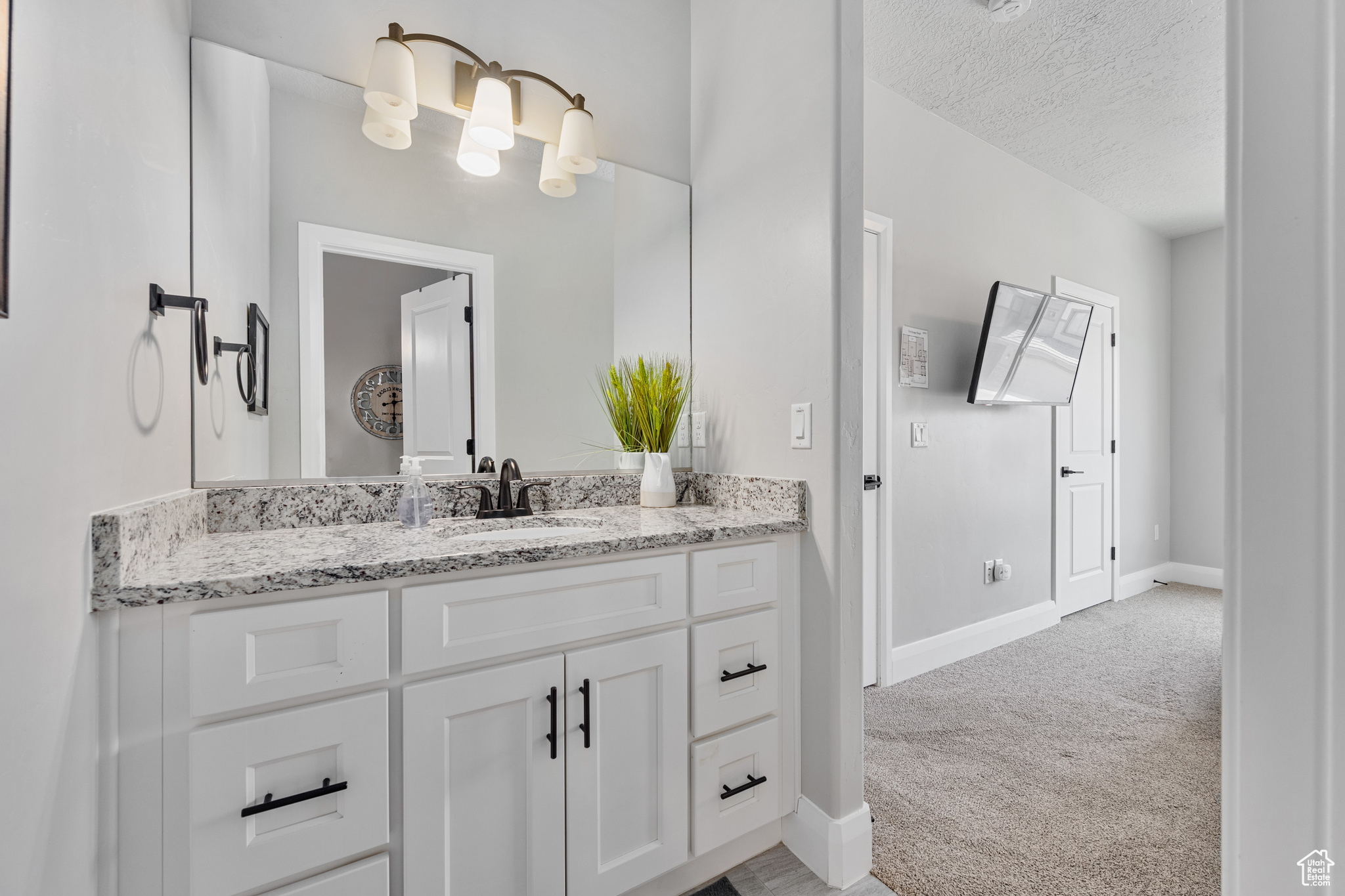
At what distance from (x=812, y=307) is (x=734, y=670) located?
Answer: 921mm

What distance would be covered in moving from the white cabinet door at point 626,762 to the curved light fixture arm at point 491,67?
60.5 inches

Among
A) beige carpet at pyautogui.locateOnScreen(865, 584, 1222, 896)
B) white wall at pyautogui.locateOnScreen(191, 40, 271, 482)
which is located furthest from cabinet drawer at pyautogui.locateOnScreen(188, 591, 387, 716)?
beige carpet at pyautogui.locateOnScreen(865, 584, 1222, 896)

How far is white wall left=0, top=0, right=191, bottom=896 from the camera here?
632mm

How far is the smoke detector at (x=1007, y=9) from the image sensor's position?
2.01 metres

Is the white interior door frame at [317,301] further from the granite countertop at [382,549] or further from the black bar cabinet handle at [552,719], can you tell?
the black bar cabinet handle at [552,719]

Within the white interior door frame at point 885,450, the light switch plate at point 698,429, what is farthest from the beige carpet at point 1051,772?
the light switch plate at point 698,429

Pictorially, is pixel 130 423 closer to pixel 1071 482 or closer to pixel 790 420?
pixel 790 420

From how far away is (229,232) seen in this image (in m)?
1.33

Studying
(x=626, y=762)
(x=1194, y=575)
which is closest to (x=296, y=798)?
(x=626, y=762)

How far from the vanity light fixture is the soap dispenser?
0.85 metres

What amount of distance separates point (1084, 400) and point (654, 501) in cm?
340

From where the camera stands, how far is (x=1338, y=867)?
34cm

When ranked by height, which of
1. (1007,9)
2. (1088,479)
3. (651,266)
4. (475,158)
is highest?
(1007,9)

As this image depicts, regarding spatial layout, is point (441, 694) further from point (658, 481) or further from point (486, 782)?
point (658, 481)
